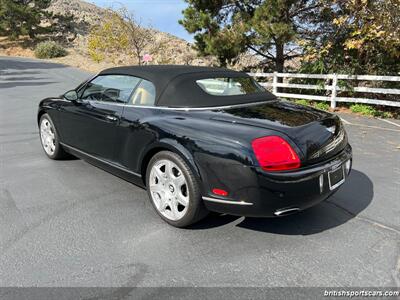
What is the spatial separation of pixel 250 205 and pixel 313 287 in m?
0.72

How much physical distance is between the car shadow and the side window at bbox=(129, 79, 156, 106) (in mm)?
1303

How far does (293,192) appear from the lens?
2.80m

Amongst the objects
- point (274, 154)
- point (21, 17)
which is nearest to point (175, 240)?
point (274, 154)

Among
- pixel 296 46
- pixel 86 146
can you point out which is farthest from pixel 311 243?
pixel 296 46

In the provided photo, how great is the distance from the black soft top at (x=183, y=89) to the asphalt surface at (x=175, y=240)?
1.12 meters

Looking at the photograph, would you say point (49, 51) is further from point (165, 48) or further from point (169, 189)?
point (169, 189)

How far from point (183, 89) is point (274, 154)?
1281mm

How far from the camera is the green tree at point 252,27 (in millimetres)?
10969

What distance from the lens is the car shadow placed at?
3270 mm

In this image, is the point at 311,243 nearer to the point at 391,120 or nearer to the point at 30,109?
the point at 391,120

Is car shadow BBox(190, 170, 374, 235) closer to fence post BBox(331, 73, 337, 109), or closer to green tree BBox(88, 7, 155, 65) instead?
fence post BBox(331, 73, 337, 109)

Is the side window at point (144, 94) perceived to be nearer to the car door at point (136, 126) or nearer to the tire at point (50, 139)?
the car door at point (136, 126)

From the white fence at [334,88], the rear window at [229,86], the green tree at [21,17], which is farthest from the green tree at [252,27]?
the green tree at [21,17]

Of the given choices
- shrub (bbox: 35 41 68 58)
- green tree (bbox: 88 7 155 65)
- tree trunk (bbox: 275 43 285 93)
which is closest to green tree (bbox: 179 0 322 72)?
tree trunk (bbox: 275 43 285 93)
